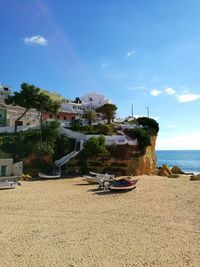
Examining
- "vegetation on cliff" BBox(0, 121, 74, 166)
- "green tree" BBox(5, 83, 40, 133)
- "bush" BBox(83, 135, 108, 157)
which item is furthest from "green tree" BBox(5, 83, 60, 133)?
"bush" BBox(83, 135, 108, 157)

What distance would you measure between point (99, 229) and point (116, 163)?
2411cm

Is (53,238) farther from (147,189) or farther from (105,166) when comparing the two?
(105,166)

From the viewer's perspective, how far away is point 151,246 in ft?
40.3

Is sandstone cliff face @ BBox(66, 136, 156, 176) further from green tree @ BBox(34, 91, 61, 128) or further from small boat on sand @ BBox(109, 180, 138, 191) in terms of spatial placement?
small boat on sand @ BBox(109, 180, 138, 191)

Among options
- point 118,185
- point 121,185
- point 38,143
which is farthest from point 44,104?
point 121,185

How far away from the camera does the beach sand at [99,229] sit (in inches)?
437

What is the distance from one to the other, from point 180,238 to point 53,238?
5.88 m

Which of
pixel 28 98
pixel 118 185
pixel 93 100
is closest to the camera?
pixel 118 185

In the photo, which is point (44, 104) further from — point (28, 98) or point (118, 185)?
point (118, 185)

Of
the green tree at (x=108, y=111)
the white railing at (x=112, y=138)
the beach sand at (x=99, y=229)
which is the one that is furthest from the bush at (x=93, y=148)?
the green tree at (x=108, y=111)

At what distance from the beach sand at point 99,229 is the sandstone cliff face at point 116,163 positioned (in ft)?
43.5

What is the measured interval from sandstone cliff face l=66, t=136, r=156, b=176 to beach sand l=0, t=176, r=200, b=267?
13244mm

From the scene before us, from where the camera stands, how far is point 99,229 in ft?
47.8

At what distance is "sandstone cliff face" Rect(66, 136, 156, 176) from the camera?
37656 mm
